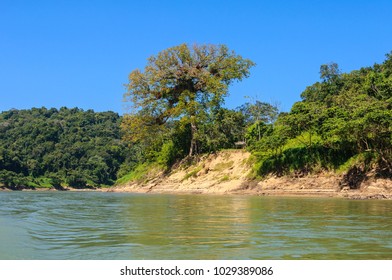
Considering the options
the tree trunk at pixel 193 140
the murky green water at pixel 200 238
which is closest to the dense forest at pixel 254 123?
the tree trunk at pixel 193 140

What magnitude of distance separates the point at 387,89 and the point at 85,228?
3083 cm

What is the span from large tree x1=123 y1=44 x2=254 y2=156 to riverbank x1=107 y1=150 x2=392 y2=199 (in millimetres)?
3824

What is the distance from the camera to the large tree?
45938 millimetres

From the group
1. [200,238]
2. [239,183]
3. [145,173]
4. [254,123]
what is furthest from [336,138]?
[145,173]

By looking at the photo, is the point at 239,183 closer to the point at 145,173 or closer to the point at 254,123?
the point at 254,123

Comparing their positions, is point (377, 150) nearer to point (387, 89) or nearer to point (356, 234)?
point (387, 89)

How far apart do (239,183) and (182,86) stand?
14.9 m

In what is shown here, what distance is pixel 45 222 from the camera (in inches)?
502

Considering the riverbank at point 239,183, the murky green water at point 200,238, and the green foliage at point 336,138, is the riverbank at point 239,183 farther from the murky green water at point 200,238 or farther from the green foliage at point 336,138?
the murky green water at point 200,238

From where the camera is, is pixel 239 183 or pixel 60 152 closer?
pixel 239 183

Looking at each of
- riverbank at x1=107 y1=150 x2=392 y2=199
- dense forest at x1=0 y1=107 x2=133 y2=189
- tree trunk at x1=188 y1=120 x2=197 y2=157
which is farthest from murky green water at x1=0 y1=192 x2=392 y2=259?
dense forest at x1=0 y1=107 x2=133 y2=189

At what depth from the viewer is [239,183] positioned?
37000 mm

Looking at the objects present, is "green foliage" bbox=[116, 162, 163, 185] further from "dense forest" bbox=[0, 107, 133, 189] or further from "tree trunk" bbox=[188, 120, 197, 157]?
"dense forest" bbox=[0, 107, 133, 189]
